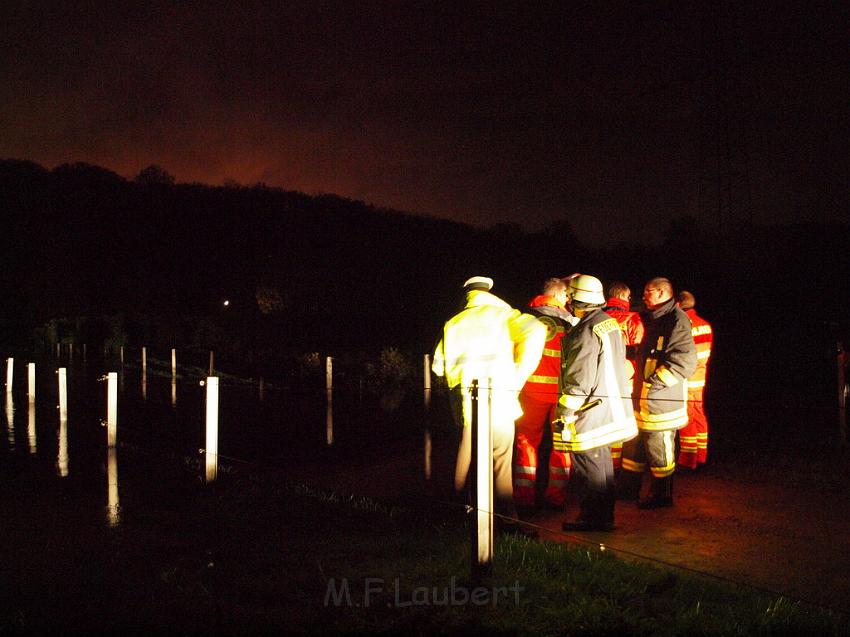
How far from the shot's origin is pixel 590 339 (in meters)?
6.49

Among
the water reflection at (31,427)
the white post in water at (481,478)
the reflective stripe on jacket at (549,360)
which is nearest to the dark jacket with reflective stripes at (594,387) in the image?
the reflective stripe on jacket at (549,360)

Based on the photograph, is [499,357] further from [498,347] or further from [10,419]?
[10,419]

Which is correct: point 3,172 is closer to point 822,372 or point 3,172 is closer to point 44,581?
point 822,372

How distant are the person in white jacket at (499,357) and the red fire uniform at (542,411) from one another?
0.43 m

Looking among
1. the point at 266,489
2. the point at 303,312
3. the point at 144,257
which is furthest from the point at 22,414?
the point at 144,257

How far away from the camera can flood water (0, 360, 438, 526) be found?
8.49 meters

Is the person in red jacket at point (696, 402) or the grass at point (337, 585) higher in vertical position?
the person in red jacket at point (696, 402)

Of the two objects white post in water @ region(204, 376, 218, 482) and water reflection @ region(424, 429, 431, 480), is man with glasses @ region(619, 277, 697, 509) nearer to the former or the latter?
water reflection @ region(424, 429, 431, 480)

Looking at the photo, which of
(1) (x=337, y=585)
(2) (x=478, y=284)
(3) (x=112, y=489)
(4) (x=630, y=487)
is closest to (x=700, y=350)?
(4) (x=630, y=487)

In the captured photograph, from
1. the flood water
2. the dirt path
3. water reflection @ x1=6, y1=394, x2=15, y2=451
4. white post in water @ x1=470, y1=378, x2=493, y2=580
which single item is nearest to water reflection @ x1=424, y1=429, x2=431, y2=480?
the dirt path

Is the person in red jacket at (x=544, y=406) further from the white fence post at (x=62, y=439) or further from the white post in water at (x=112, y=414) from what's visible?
the white post in water at (x=112, y=414)

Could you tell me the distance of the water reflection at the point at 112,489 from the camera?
23.5 ft

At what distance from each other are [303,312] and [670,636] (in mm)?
32498

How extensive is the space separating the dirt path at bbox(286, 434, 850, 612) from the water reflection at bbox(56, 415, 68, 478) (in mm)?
2465
